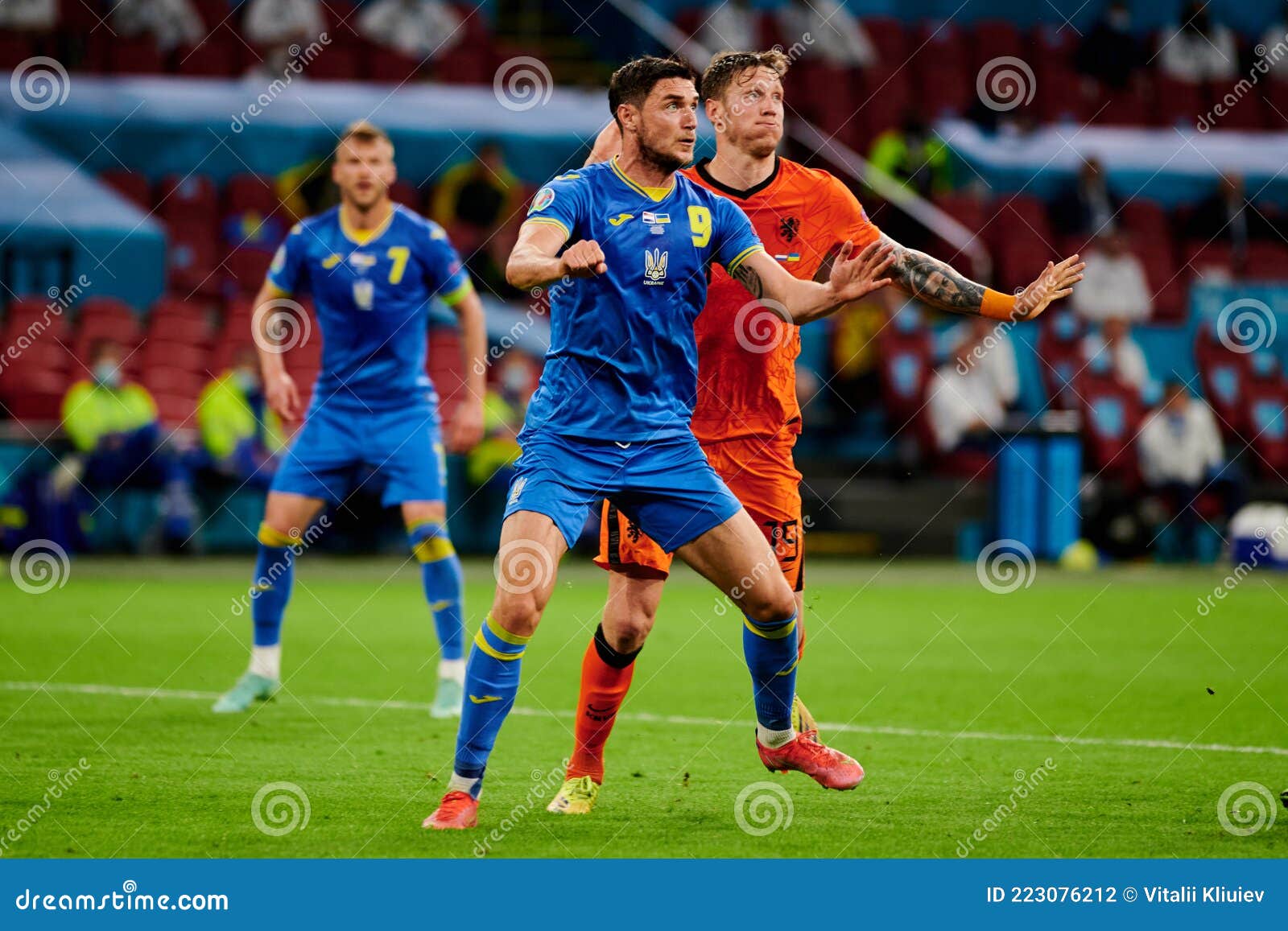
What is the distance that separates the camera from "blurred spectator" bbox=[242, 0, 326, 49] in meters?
22.6

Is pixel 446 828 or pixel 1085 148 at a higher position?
pixel 1085 148

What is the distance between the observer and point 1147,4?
2823cm

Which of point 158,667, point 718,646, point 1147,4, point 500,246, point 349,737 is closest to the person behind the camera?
point 349,737

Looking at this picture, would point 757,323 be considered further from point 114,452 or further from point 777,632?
point 114,452

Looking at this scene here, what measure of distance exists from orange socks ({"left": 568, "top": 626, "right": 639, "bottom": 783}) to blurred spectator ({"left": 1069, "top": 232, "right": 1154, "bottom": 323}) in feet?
52.6

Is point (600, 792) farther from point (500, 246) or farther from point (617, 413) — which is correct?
point (500, 246)

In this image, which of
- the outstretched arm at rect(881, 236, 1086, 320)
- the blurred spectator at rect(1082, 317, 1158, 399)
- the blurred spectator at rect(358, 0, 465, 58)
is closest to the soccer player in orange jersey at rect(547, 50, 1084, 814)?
the outstretched arm at rect(881, 236, 1086, 320)

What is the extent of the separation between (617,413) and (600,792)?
1.67 m

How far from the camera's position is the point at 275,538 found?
9172 mm

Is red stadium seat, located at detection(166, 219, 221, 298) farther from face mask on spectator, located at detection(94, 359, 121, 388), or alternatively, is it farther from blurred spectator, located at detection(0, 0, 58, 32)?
blurred spectator, located at detection(0, 0, 58, 32)

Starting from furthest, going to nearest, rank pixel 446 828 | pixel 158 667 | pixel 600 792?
pixel 158 667 → pixel 600 792 → pixel 446 828

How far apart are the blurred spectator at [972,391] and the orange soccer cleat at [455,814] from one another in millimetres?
14178

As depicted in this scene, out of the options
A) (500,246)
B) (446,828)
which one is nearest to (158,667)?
(446,828)

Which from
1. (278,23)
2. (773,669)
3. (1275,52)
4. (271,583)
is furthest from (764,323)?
(1275,52)
